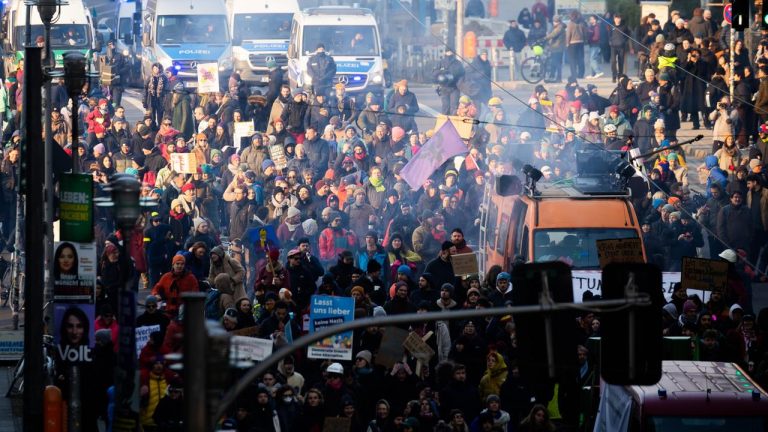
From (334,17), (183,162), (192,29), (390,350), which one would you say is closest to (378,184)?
(183,162)

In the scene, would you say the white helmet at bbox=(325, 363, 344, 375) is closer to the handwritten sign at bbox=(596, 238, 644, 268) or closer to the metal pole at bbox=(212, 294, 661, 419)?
the handwritten sign at bbox=(596, 238, 644, 268)

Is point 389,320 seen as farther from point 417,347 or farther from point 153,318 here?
point 153,318

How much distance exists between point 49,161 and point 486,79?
2084cm

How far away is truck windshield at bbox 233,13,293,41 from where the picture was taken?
4741cm

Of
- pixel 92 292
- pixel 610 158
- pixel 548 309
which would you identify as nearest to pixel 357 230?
pixel 610 158

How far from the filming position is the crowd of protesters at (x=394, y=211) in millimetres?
A: 19906

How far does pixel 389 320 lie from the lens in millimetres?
11008

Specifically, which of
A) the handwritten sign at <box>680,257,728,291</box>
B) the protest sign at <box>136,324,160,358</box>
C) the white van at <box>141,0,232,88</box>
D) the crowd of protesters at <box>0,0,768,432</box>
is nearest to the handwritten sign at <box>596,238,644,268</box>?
the crowd of protesters at <box>0,0,768,432</box>

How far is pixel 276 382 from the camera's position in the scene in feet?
64.8

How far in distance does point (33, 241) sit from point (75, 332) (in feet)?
2.97

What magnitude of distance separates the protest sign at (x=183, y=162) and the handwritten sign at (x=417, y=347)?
1163 centimetres

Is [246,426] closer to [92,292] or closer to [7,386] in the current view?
[92,292]

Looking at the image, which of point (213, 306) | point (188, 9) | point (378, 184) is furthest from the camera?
point (188, 9)

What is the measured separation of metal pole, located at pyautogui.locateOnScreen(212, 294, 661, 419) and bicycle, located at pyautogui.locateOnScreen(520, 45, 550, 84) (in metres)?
32.8
